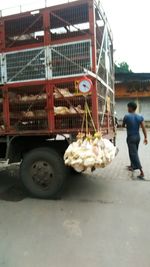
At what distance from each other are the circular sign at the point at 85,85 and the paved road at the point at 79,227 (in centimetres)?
196

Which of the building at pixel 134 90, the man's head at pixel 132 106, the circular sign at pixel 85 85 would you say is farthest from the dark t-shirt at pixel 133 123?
the building at pixel 134 90

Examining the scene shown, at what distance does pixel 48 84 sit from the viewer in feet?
18.5

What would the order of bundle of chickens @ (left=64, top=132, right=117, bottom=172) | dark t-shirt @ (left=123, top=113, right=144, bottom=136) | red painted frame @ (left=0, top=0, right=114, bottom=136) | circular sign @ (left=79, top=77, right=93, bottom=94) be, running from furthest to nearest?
dark t-shirt @ (left=123, top=113, right=144, bottom=136)
red painted frame @ (left=0, top=0, right=114, bottom=136)
circular sign @ (left=79, top=77, right=93, bottom=94)
bundle of chickens @ (left=64, top=132, right=117, bottom=172)

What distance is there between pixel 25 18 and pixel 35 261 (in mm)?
4313

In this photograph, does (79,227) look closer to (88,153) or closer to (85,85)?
(88,153)

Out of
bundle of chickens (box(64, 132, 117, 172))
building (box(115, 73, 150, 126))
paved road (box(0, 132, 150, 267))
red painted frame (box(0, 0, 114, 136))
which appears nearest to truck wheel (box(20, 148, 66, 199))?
paved road (box(0, 132, 150, 267))

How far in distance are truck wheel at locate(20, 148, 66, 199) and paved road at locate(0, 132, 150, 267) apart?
0.69ft

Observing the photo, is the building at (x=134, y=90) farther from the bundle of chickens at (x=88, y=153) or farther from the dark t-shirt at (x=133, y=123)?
the bundle of chickens at (x=88, y=153)

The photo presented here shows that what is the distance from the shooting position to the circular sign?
5.24 metres

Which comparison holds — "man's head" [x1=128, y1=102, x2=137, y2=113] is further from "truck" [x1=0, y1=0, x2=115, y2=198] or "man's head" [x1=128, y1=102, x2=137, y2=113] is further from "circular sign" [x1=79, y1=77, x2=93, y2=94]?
"circular sign" [x1=79, y1=77, x2=93, y2=94]

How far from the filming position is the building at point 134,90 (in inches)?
1070

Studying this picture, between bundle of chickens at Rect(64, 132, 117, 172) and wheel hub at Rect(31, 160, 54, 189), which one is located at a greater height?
bundle of chickens at Rect(64, 132, 117, 172)

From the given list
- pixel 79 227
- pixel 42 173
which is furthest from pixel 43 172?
pixel 79 227

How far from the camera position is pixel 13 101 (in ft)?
19.4
